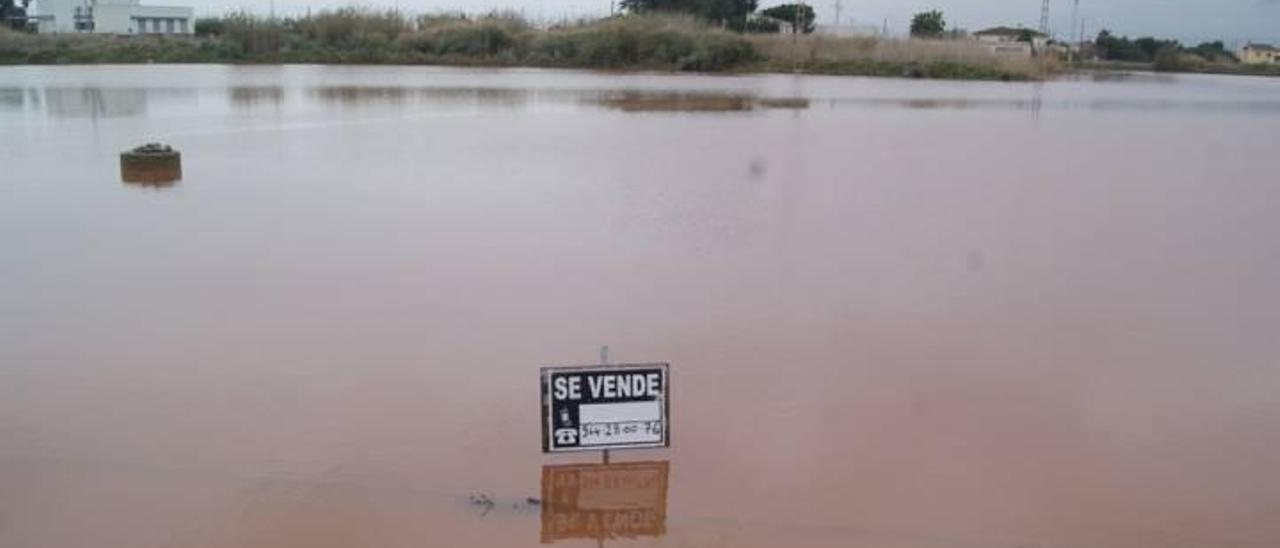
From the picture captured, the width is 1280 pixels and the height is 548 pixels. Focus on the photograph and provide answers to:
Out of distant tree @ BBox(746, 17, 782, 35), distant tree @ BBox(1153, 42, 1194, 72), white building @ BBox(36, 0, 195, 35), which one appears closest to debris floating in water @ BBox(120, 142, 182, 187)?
distant tree @ BBox(746, 17, 782, 35)

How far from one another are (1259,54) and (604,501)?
81.3 metres

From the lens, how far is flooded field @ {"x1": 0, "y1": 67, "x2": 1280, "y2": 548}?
3500 millimetres

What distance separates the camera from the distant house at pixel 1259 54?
7081 cm

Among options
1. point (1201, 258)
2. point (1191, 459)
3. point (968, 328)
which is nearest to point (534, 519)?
point (1191, 459)

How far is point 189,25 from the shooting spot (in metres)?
57.0

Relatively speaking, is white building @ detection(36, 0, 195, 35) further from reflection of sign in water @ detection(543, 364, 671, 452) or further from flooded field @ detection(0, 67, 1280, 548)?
reflection of sign in water @ detection(543, 364, 671, 452)

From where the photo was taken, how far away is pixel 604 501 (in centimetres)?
353

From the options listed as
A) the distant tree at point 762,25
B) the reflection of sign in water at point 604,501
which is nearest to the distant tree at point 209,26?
the distant tree at point 762,25

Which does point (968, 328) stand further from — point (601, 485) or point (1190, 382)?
point (601, 485)

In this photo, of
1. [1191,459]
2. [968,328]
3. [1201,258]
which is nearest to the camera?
[1191,459]

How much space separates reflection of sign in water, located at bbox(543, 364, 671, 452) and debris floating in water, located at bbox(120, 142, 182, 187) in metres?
7.72

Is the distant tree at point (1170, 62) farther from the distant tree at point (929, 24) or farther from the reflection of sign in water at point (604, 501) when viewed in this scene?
the reflection of sign in water at point (604, 501)

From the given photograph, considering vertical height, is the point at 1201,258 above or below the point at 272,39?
below

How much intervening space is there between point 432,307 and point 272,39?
33.2 meters
